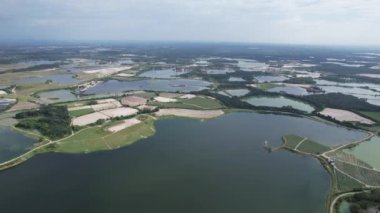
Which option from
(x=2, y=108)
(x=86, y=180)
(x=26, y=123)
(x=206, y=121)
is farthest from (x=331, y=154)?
(x=2, y=108)

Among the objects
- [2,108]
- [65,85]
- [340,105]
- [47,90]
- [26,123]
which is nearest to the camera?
[26,123]

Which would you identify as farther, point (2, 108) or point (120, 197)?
point (2, 108)

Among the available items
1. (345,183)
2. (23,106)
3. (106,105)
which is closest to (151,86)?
(106,105)

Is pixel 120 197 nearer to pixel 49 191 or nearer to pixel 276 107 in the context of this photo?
pixel 49 191

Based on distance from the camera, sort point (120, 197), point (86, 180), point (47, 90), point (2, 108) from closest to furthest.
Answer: point (120, 197)
point (86, 180)
point (2, 108)
point (47, 90)

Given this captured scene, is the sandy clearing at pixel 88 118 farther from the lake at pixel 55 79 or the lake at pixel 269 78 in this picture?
the lake at pixel 269 78

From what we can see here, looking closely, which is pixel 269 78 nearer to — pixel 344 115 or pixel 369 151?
pixel 344 115
